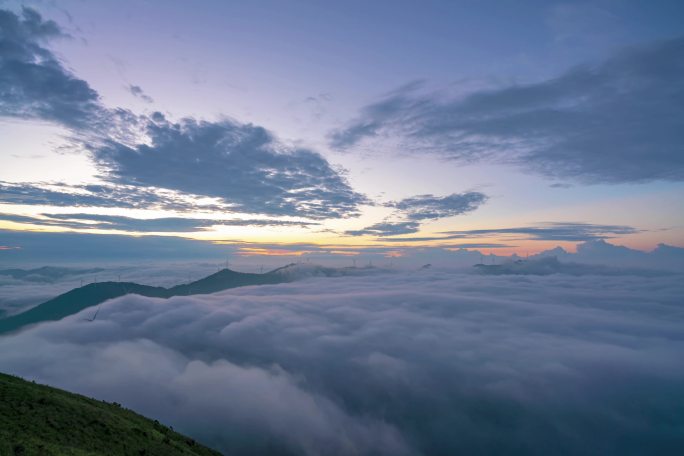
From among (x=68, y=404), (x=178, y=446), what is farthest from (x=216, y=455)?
(x=68, y=404)

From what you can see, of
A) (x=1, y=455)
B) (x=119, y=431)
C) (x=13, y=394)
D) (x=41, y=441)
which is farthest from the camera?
(x=119, y=431)

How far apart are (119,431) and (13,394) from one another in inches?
688

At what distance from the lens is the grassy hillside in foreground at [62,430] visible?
40.7 metres

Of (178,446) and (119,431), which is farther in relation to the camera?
(178,446)

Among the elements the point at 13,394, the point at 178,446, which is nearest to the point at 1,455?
the point at 13,394

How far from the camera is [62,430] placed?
50.1 metres

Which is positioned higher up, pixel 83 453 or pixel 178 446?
pixel 83 453

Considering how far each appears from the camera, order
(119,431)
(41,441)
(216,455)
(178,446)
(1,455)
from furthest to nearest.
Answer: (216,455) → (178,446) → (119,431) → (41,441) → (1,455)

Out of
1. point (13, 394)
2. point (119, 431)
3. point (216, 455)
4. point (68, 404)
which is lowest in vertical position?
point (216, 455)

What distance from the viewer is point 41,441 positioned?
137 feet

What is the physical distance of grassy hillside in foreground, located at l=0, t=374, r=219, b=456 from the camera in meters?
40.7

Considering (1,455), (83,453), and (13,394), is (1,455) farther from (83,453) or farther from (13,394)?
(13,394)

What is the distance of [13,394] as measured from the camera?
53312 millimetres

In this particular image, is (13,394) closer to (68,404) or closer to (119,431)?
(68,404)
